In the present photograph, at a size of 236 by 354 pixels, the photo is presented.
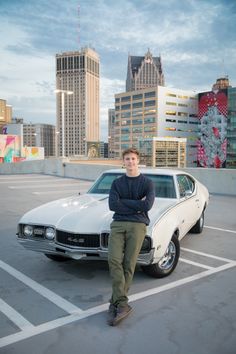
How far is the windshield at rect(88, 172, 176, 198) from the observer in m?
5.79

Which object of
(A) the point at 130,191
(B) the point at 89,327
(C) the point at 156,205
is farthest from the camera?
(C) the point at 156,205

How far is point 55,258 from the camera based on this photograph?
17.6 ft

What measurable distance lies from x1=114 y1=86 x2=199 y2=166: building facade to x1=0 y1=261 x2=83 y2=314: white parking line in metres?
164

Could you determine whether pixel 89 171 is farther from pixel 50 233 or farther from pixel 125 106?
pixel 125 106

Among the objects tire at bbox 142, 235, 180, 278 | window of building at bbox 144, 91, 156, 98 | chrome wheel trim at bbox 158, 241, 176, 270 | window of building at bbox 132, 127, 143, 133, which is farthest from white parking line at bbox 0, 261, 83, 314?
window of building at bbox 132, 127, 143, 133

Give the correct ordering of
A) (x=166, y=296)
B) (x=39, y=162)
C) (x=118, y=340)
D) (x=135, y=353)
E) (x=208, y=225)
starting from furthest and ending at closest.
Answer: (x=39, y=162) → (x=208, y=225) → (x=166, y=296) → (x=118, y=340) → (x=135, y=353)

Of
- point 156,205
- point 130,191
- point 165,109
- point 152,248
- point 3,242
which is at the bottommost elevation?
point 3,242

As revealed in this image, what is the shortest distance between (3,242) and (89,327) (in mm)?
3730

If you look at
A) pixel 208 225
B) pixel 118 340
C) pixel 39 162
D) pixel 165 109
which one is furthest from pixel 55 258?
pixel 165 109

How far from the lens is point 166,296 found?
159 inches

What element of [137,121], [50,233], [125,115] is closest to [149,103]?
[137,121]

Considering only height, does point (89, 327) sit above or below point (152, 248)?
below

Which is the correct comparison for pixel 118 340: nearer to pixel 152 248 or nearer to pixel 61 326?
pixel 61 326

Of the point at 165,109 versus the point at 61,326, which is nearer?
the point at 61,326
